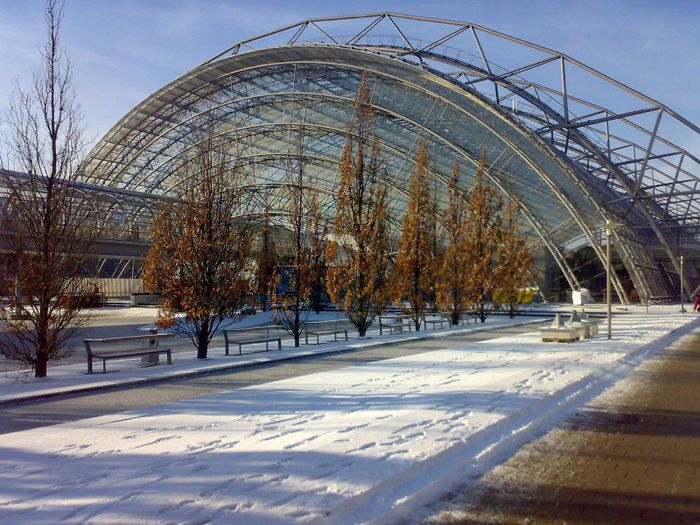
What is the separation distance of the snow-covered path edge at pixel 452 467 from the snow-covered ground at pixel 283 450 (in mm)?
18

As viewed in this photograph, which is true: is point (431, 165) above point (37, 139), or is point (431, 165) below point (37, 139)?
above

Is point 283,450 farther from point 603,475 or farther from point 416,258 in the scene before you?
point 416,258

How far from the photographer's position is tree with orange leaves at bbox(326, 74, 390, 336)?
73.4ft

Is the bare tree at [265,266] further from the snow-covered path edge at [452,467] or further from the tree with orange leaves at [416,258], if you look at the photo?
the snow-covered path edge at [452,467]

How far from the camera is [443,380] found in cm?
1112

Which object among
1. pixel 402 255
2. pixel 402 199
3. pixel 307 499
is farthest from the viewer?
pixel 402 199

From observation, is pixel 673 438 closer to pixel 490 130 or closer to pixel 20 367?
pixel 20 367

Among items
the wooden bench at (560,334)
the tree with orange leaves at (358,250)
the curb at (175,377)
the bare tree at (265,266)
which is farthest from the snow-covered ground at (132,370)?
the wooden bench at (560,334)

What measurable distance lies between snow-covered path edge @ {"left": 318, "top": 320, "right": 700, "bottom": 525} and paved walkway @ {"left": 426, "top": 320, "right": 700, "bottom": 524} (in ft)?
0.63

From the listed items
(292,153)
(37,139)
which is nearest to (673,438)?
(37,139)

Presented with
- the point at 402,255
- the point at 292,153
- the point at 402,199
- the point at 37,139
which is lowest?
the point at 402,255

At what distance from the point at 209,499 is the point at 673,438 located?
5781mm

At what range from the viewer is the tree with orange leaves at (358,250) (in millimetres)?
22375

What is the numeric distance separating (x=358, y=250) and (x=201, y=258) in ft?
24.9
